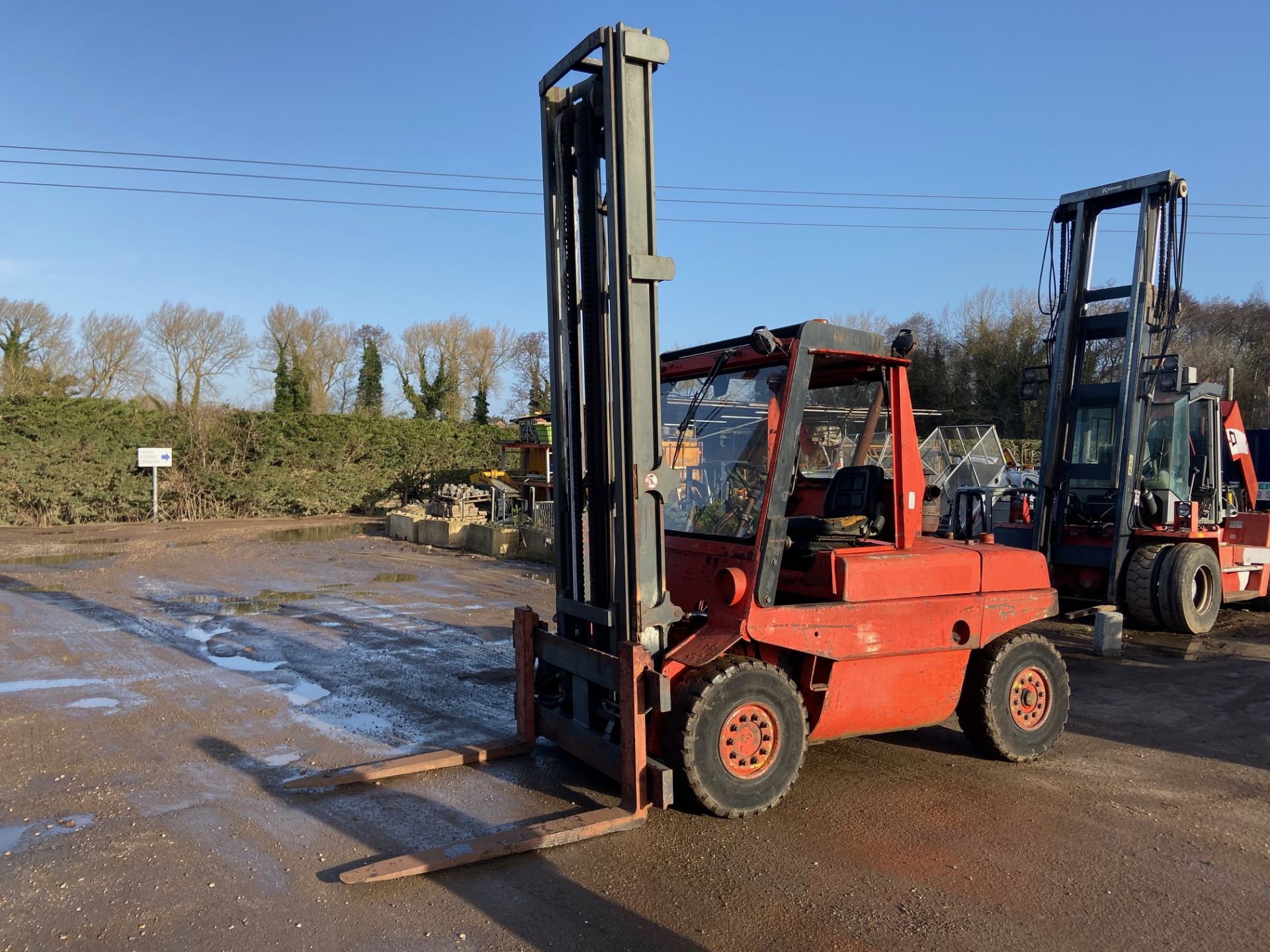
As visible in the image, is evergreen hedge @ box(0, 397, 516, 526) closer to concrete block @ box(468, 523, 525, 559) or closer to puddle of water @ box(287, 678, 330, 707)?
concrete block @ box(468, 523, 525, 559)

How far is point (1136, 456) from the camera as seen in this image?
9945mm

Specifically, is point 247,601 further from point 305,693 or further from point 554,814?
point 554,814

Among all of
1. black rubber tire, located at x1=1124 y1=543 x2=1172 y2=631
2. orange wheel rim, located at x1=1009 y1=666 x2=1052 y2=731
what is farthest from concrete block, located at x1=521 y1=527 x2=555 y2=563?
orange wheel rim, located at x1=1009 y1=666 x2=1052 y2=731

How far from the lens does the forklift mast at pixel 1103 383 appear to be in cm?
991

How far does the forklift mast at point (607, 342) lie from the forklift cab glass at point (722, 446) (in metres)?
0.43

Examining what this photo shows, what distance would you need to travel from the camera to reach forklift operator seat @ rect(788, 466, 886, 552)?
215 inches

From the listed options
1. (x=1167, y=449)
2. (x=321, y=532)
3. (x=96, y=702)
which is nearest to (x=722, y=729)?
(x=96, y=702)

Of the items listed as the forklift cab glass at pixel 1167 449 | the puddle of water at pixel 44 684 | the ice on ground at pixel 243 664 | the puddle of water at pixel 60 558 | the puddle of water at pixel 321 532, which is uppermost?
the forklift cab glass at pixel 1167 449

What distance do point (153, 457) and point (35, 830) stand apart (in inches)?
864

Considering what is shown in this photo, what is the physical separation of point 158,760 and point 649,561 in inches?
139

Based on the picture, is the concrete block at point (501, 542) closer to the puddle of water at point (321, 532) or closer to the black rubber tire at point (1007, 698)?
the puddle of water at point (321, 532)

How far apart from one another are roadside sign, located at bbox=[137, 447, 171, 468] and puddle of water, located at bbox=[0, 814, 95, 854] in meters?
21.8

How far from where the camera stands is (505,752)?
5.76m

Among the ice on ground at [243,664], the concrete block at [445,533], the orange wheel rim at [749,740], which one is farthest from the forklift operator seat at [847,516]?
the concrete block at [445,533]
